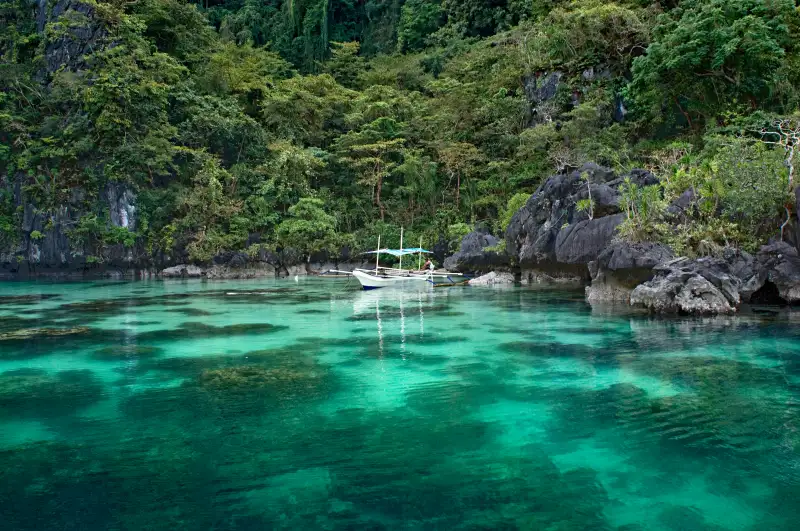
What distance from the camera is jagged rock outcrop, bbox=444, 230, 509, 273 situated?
87.2ft

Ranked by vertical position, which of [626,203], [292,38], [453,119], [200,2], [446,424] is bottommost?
[446,424]

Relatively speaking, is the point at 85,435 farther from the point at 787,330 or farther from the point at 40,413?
the point at 787,330

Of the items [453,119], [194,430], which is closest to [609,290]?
[194,430]

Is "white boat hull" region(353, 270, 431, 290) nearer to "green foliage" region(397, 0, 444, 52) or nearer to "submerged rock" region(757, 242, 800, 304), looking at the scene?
"submerged rock" region(757, 242, 800, 304)

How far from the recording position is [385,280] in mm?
23984

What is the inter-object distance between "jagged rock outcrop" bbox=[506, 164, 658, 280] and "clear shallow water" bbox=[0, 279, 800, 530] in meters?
6.55

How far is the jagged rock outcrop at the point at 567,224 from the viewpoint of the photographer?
1877cm

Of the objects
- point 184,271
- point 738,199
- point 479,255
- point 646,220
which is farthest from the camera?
point 184,271

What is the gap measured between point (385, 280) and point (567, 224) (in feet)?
24.9

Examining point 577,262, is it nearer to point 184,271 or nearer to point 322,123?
A: point 184,271

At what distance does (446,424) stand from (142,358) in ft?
19.9

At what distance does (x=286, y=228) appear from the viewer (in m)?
32.9

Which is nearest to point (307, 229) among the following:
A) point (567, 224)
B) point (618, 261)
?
point (567, 224)

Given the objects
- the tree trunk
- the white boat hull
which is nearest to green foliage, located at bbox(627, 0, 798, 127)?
the white boat hull
